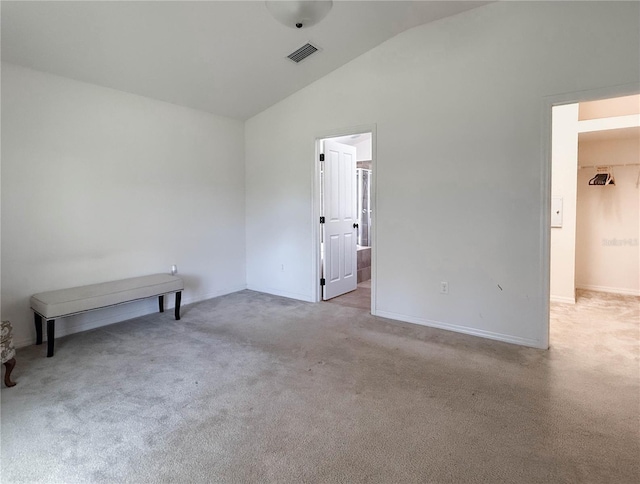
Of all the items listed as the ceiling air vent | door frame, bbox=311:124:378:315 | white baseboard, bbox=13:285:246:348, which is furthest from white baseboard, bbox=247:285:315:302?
the ceiling air vent

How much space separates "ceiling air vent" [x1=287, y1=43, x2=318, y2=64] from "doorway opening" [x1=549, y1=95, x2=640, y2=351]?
2902mm

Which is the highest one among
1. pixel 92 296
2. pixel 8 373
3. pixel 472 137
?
pixel 472 137

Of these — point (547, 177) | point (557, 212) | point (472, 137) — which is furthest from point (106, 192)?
point (557, 212)

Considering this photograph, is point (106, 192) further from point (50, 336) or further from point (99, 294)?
point (50, 336)

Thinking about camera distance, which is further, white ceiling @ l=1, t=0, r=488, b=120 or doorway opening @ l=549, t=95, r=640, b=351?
doorway opening @ l=549, t=95, r=640, b=351

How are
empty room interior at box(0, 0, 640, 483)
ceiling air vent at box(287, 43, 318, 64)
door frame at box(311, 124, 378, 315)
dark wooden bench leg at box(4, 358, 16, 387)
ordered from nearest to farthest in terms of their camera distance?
empty room interior at box(0, 0, 640, 483), dark wooden bench leg at box(4, 358, 16, 387), ceiling air vent at box(287, 43, 318, 64), door frame at box(311, 124, 378, 315)

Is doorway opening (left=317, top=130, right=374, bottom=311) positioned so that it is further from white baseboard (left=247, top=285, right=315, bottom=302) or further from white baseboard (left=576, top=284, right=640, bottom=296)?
white baseboard (left=576, top=284, right=640, bottom=296)

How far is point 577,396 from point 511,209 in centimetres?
154

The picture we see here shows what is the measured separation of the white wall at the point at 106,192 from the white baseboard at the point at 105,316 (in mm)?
11

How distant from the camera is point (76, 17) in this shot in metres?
2.61

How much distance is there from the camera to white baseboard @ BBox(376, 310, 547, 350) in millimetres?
3056

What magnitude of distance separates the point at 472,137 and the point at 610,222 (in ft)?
10.9

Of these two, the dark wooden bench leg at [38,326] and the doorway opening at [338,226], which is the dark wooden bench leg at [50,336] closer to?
the dark wooden bench leg at [38,326]

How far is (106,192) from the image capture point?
3.64 meters
